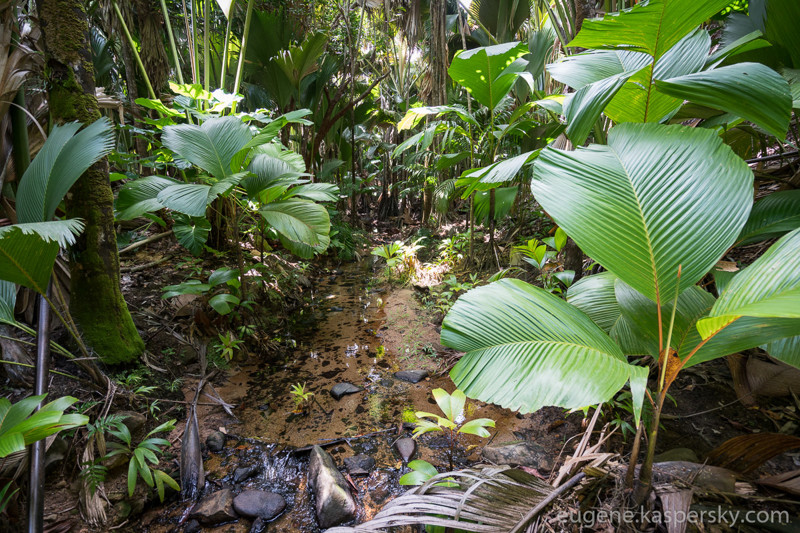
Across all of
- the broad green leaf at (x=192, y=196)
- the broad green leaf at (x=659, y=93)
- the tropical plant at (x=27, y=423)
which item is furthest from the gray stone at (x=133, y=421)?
the broad green leaf at (x=659, y=93)

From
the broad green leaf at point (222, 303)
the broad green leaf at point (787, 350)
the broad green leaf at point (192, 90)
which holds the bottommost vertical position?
the broad green leaf at point (222, 303)

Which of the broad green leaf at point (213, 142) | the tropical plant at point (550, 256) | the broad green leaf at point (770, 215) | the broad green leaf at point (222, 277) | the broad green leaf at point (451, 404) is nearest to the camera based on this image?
the broad green leaf at point (770, 215)

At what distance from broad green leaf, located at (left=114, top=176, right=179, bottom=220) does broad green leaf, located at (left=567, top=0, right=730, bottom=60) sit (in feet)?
6.29

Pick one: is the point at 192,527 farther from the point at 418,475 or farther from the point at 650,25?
the point at 650,25

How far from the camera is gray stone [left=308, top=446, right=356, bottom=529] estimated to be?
1233mm

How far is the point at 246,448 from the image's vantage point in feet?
5.25

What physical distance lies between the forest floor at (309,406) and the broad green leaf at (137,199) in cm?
69

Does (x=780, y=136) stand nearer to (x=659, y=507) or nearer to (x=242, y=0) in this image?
(x=659, y=507)

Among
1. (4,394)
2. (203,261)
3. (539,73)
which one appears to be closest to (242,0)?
(203,261)

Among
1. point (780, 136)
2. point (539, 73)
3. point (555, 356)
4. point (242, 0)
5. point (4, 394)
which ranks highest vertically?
point (242, 0)

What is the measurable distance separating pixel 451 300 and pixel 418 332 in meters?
0.42

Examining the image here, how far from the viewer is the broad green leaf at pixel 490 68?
211 cm

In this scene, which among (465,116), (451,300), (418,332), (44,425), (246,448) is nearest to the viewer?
(44,425)

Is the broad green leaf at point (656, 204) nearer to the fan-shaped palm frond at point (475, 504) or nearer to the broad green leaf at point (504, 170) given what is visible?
the fan-shaped palm frond at point (475, 504)
